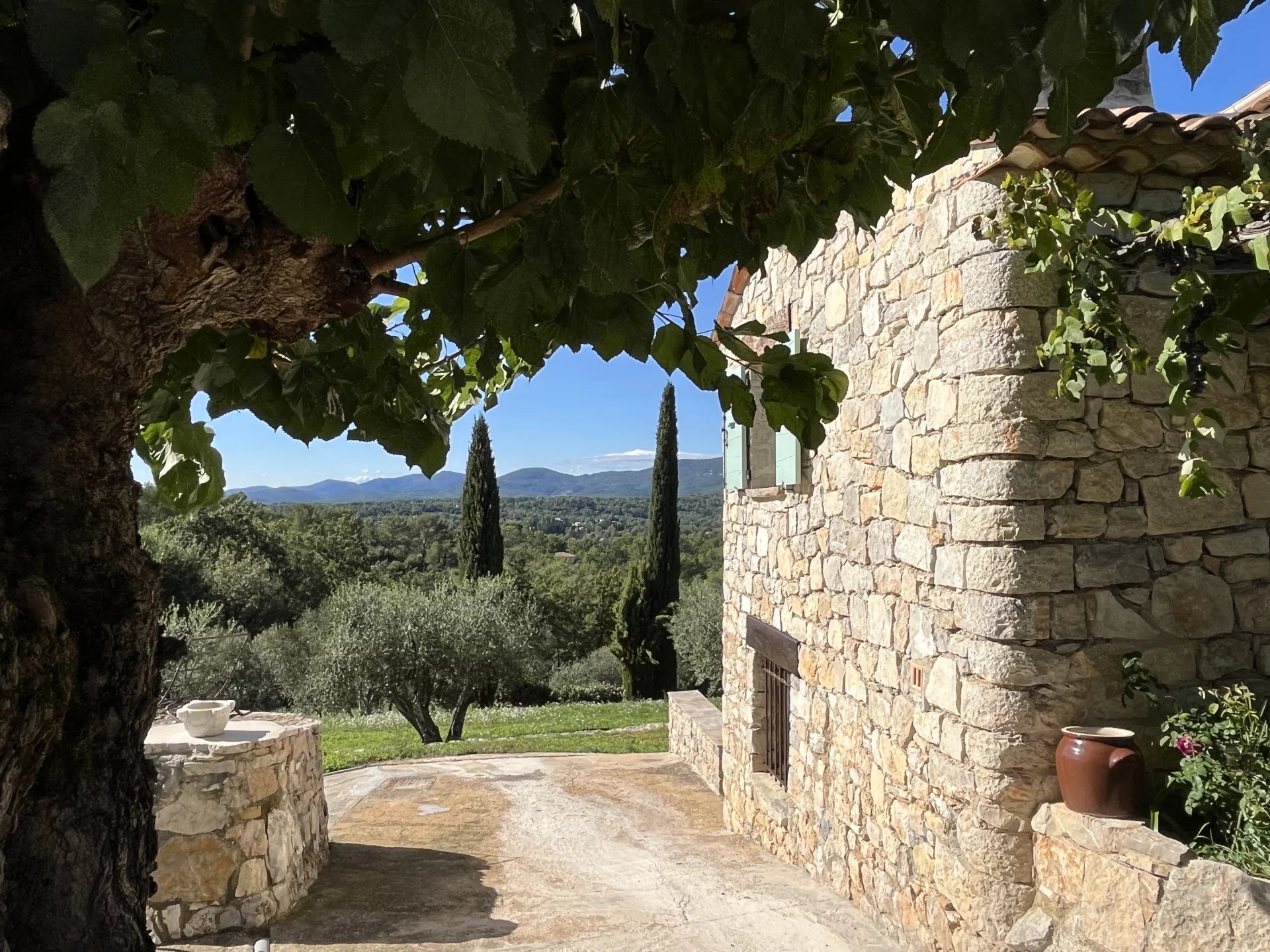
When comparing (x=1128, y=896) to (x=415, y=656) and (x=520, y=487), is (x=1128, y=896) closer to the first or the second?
(x=415, y=656)

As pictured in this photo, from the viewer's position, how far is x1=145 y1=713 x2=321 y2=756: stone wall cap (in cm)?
544

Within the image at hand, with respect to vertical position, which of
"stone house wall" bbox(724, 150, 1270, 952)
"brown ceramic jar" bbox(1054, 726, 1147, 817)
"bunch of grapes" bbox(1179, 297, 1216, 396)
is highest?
"bunch of grapes" bbox(1179, 297, 1216, 396)

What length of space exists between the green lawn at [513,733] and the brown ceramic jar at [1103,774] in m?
7.86

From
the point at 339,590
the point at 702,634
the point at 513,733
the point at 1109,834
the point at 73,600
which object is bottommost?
the point at 513,733

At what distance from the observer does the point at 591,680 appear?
23.5 m

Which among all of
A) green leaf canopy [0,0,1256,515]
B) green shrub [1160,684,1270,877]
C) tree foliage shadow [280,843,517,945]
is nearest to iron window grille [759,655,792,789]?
tree foliage shadow [280,843,517,945]

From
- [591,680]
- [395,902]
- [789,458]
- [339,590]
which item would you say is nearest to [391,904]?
[395,902]

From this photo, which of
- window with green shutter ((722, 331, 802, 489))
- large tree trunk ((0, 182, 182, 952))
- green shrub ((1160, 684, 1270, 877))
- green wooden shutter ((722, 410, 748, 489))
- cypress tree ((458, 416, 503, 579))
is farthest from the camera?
cypress tree ((458, 416, 503, 579))

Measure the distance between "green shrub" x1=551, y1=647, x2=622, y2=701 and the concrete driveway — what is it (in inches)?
507

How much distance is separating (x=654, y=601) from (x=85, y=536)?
63.5ft

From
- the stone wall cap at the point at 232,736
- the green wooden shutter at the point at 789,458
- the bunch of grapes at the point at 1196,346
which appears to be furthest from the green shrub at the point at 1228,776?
the stone wall cap at the point at 232,736

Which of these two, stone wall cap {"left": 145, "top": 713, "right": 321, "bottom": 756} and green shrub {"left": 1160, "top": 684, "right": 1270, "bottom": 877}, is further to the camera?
stone wall cap {"left": 145, "top": 713, "right": 321, "bottom": 756}

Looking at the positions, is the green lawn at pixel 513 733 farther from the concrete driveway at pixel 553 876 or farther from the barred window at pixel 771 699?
the barred window at pixel 771 699

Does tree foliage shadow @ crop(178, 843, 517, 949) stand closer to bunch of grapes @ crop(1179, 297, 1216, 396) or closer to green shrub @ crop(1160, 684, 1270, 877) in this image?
green shrub @ crop(1160, 684, 1270, 877)
